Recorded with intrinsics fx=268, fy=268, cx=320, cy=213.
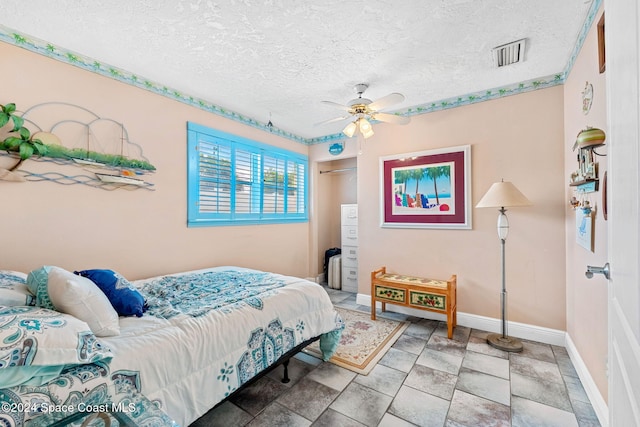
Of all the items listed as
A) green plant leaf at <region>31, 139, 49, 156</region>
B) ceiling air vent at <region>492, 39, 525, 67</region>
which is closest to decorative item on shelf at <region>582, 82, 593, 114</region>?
ceiling air vent at <region>492, 39, 525, 67</region>

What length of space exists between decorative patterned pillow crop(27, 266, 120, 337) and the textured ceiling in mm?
1689

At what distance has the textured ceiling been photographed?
172 cm

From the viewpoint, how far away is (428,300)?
2.92 m

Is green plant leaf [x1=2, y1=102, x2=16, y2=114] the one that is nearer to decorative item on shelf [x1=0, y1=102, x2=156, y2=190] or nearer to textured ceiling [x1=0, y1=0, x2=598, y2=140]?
decorative item on shelf [x1=0, y1=102, x2=156, y2=190]

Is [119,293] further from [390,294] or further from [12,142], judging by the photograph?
[390,294]

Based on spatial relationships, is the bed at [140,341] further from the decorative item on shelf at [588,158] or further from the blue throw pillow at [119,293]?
the decorative item on shelf at [588,158]

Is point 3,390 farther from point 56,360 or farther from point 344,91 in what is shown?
point 344,91

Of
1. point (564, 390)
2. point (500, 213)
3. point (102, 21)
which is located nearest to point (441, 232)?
point (500, 213)

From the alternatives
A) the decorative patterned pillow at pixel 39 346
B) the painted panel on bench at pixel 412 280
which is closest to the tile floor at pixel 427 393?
the painted panel on bench at pixel 412 280

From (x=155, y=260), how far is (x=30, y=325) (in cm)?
180

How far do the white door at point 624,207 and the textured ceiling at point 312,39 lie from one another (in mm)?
1297

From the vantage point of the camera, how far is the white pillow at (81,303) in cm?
127

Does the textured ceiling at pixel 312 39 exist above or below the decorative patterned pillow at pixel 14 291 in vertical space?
above

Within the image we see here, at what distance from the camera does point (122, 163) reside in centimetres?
246
